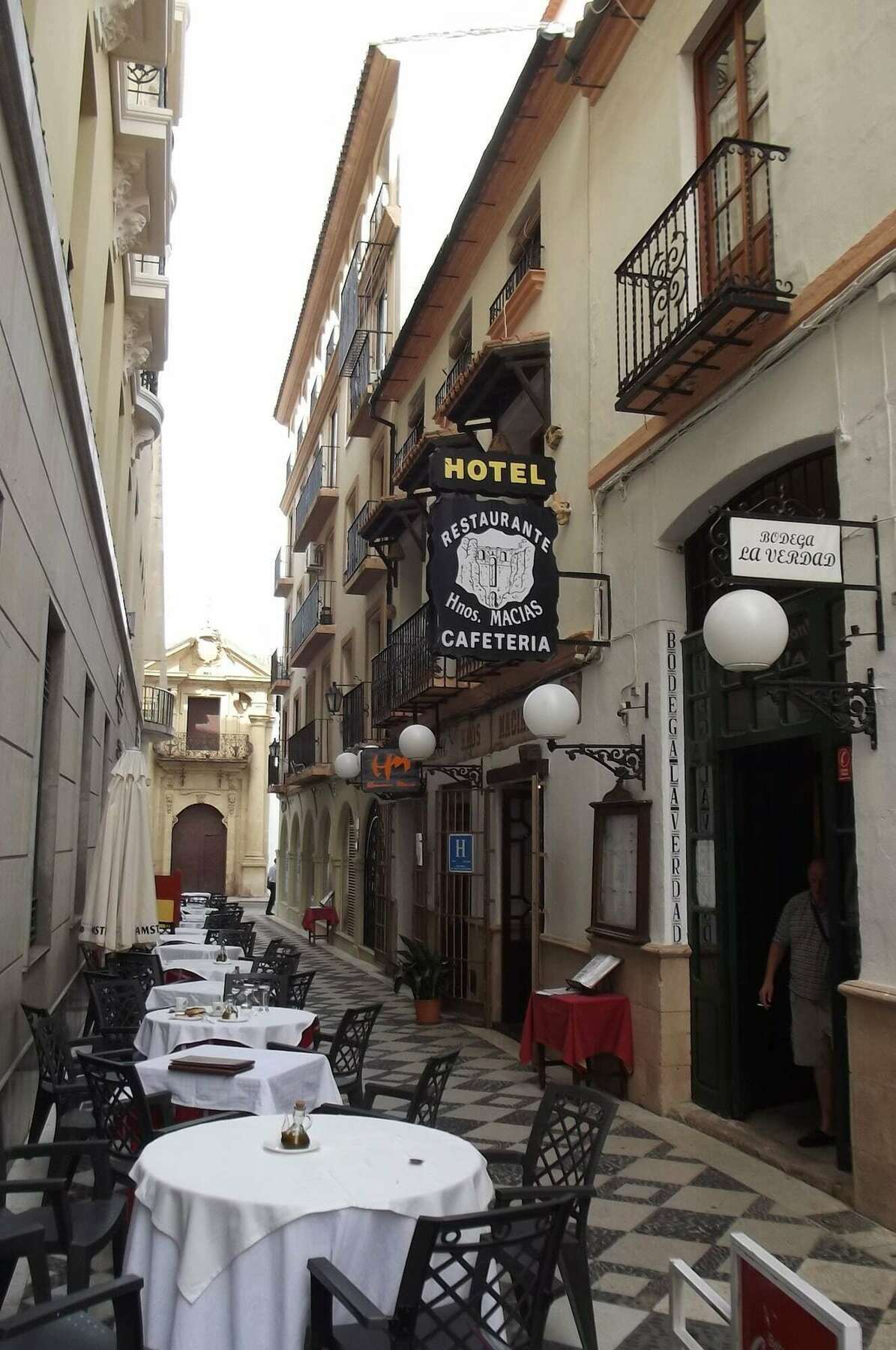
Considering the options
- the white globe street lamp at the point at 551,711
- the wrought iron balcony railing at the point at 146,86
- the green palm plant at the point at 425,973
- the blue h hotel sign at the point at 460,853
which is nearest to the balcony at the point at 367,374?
the wrought iron balcony railing at the point at 146,86

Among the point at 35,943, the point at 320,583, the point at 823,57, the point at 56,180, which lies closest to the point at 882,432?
the point at 823,57

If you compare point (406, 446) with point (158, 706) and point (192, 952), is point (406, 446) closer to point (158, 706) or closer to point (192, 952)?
point (192, 952)

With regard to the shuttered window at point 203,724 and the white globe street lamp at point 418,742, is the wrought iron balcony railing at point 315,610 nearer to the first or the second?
the white globe street lamp at point 418,742

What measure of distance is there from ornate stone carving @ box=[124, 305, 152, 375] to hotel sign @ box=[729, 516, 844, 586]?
948 centimetres

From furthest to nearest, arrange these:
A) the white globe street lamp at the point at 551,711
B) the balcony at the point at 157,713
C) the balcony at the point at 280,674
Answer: the balcony at the point at 280,674, the balcony at the point at 157,713, the white globe street lamp at the point at 551,711

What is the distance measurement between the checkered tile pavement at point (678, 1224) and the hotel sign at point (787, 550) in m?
3.14

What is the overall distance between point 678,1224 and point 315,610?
21.5 m

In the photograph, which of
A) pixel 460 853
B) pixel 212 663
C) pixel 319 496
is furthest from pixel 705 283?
pixel 212 663

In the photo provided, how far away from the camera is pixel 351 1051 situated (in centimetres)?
683

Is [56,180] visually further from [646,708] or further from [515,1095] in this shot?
[515,1095]

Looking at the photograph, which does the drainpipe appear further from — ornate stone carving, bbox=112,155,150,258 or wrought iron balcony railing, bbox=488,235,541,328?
ornate stone carving, bbox=112,155,150,258

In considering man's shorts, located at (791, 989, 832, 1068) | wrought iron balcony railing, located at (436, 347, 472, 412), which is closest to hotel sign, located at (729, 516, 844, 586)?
man's shorts, located at (791, 989, 832, 1068)

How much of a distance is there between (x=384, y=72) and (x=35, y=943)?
17.8m

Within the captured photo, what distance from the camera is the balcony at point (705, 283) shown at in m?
6.65
